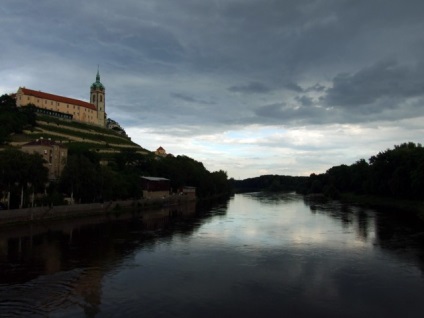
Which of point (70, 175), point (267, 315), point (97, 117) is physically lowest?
point (267, 315)

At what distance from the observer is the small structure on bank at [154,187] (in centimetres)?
10638

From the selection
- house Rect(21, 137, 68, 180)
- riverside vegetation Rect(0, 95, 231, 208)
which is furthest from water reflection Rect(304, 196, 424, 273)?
house Rect(21, 137, 68, 180)

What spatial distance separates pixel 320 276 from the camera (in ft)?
99.2

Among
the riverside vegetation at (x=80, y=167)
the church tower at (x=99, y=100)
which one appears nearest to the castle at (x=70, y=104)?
the church tower at (x=99, y=100)

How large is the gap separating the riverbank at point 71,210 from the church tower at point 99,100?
308ft

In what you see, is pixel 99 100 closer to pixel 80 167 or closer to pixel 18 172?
pixel 80 167

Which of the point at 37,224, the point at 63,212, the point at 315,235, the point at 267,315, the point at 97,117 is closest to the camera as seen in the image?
the point at 267,315

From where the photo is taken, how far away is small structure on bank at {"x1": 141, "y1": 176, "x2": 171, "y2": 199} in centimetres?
10638

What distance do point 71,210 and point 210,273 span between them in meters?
43.1

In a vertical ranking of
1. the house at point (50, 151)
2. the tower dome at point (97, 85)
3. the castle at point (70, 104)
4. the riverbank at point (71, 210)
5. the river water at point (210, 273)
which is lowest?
the river water at point (210, 273)

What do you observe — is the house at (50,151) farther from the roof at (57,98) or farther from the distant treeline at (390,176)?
the distant treeline at (390,176)

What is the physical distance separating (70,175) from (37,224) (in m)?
15.5

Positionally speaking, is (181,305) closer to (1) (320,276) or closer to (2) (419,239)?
(1) (320,276)

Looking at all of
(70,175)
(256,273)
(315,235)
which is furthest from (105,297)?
(70,175)
